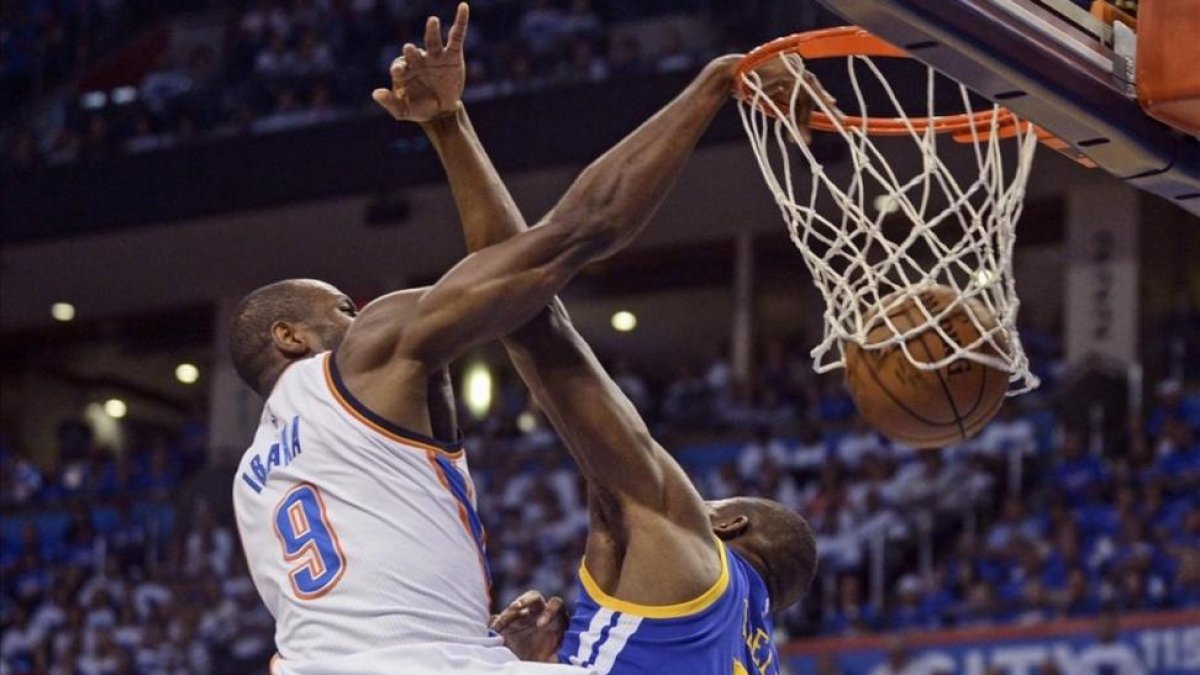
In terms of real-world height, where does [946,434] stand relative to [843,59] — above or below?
below

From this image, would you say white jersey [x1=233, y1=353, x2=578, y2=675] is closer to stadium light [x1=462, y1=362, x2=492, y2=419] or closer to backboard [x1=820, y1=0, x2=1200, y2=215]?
backboard [x1=820, y1=0, x2=1200, y2=215]

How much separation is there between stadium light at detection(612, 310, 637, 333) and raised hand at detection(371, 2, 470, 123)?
45.4 ft

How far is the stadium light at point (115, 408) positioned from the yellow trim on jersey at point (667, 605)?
17.3m

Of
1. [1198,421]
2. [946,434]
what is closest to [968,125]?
[946,434]

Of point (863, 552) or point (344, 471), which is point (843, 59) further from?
point (863, 552)

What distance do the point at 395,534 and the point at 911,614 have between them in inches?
297

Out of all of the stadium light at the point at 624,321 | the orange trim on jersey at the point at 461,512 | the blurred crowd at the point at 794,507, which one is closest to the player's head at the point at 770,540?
the orange trim on jersey at the point at 461,512

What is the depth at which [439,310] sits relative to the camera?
3047 mm

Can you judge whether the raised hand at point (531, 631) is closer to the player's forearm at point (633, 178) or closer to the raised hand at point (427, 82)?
the player's forearm at point (633, 178)

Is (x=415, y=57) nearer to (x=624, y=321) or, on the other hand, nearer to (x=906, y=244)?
(x=906, y=244)

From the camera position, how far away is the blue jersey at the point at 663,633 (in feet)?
10.7

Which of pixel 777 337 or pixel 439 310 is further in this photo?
pixel 777 337

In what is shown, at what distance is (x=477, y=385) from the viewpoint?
1697 centimetres

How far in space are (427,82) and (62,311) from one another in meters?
16.3
